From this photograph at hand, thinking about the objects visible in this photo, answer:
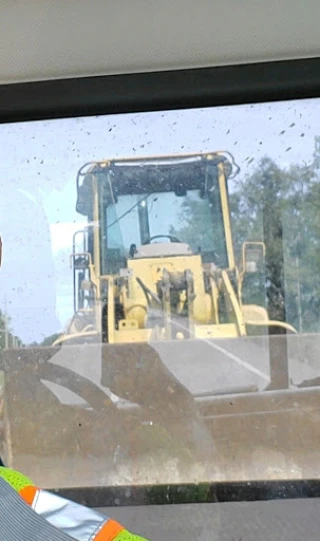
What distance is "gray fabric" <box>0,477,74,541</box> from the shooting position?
0.91m

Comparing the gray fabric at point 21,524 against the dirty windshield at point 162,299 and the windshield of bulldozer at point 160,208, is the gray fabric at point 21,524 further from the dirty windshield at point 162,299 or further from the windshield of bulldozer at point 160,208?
the windshield of bulldozer at point 160,208

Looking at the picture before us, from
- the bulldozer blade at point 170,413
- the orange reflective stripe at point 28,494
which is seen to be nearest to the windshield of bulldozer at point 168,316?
the bulldozer blade at point 170,413

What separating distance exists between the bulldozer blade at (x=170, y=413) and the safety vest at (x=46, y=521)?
0.32 metres

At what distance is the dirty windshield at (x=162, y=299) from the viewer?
1.31 m

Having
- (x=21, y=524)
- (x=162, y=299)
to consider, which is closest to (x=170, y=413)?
(x=162, y=299)

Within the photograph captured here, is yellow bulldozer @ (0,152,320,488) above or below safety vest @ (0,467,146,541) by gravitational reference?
above

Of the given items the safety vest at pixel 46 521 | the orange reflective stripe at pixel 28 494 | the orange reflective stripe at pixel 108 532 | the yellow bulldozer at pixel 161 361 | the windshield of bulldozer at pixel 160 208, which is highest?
the windshield of bulldozer at pixel 160 208

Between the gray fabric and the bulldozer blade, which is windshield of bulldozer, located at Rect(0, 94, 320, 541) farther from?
the gray fabric

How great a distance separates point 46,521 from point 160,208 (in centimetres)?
62

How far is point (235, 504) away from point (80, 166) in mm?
709

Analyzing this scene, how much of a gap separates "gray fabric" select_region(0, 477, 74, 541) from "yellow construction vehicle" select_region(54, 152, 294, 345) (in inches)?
16.4

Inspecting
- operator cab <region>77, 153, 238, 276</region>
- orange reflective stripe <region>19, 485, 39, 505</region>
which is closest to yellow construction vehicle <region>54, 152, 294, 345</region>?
operator cab <region>77, 153, 238, 276</region>

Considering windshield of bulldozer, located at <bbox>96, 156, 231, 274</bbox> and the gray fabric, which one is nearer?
the gray fabric

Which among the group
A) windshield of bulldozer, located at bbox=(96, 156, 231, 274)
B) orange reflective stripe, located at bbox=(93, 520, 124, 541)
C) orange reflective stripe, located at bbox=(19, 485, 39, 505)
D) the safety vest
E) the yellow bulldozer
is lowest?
orange reflective stripe, located at bbox=(93, 520, 124, 541)
